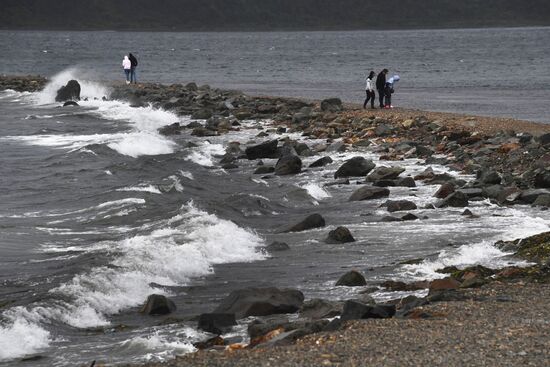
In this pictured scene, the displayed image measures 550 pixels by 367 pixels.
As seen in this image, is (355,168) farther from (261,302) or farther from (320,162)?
(261,302)

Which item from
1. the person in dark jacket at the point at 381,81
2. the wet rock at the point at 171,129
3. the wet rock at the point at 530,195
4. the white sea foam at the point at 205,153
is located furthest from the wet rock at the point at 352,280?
the wet rock at the point at 171,129

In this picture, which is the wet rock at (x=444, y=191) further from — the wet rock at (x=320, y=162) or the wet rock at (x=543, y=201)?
the wet rock at (x=320, y=162)

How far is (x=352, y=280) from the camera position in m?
14.6

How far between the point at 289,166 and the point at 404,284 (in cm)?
1242

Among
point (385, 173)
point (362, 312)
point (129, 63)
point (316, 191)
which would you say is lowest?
point (316, 191)

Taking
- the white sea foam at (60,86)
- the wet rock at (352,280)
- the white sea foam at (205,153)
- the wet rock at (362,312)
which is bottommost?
the white sea foam at (60,86)

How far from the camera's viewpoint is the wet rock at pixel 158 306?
1373 cm

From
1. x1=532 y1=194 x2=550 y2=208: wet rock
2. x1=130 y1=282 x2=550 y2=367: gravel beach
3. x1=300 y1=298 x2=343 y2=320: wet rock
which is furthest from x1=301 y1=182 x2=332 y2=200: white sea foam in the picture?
x1=130 y1=282 x2=550 y2=367: gravel beach

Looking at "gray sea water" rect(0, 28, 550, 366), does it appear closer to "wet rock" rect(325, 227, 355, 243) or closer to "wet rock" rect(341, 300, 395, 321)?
"wet rock" rect(325, 227, 355, 243)

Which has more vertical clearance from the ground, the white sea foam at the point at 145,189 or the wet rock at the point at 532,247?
the wet rock at the point at 532,247

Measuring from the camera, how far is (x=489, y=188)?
21047 mm

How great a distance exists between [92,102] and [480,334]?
43436 mm

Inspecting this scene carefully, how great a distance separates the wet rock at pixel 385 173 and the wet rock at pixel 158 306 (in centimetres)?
1066

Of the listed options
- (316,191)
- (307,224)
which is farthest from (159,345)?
(316,191)
